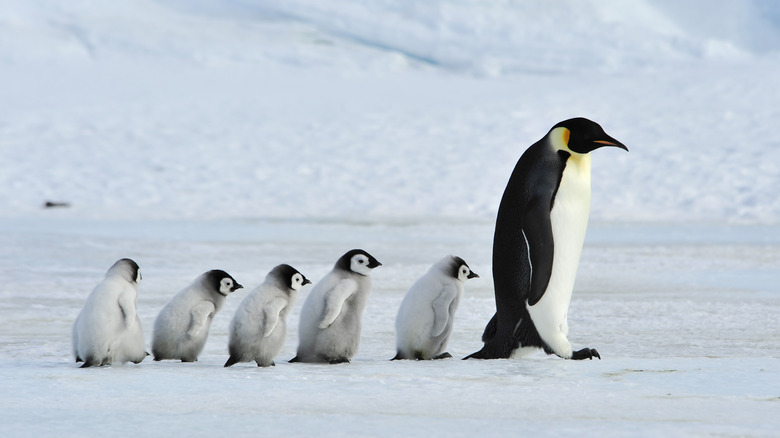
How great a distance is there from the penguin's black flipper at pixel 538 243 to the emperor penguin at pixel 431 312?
0.69ft

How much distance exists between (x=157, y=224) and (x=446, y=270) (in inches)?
272

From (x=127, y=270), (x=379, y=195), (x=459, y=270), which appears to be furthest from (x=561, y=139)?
(x=379, y=195)

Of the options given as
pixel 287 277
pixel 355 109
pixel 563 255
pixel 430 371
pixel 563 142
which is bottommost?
pixel 430 371

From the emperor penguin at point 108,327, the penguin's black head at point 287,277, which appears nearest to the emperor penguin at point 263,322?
the penguin's black head at point 287,277

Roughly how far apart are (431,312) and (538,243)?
0.41 m

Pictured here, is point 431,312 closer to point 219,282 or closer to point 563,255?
point 563,255

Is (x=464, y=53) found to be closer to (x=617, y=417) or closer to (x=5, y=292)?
(x=5, y=292)

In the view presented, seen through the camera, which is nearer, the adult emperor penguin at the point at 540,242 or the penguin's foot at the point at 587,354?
the penguin's foot at the point at 587,354

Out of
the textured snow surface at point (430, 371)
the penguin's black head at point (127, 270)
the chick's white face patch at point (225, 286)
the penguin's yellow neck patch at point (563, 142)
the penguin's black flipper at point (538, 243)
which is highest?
the penguin's yellow neck patch at point (563, 142)

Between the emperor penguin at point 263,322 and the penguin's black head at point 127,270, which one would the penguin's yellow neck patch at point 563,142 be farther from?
the penguin's black head at point 127,270

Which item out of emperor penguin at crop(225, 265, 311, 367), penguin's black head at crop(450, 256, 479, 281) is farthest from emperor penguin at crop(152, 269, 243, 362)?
penguin's black head at crop(450, 256, 479, 281)

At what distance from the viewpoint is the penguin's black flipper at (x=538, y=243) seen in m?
3.29

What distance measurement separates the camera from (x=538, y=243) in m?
3.29

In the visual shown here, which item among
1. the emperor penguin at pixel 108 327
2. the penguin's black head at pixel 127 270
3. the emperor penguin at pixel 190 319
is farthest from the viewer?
the emperor penguin at pixel 190 319
